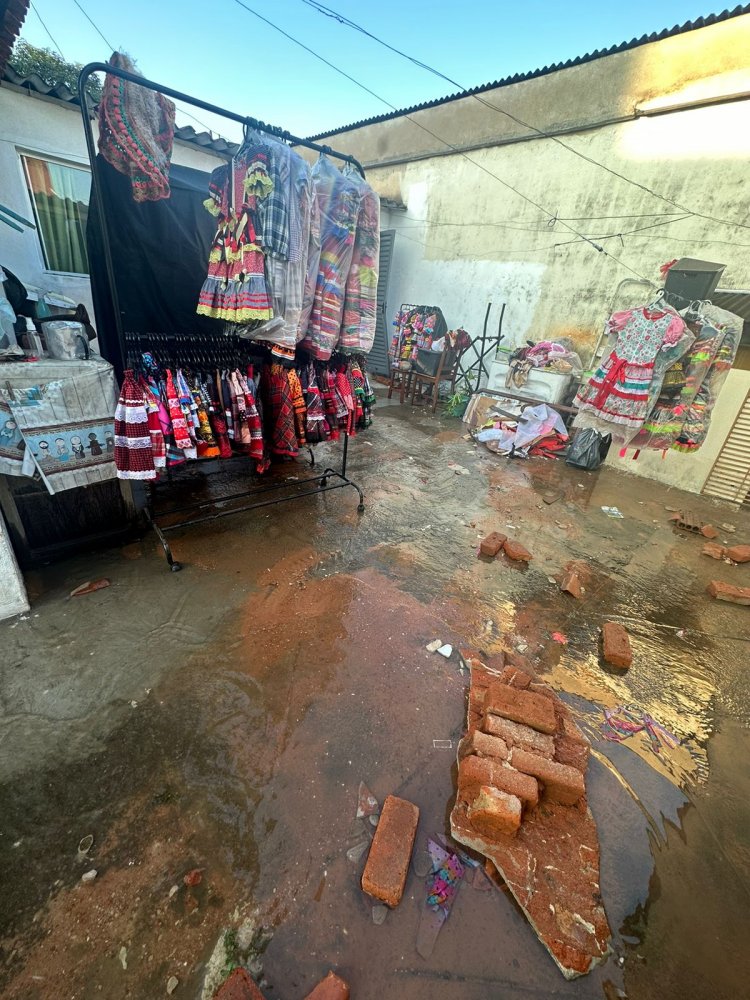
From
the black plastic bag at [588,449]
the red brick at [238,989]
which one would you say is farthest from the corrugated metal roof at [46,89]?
the black plastic bag at [588,449]

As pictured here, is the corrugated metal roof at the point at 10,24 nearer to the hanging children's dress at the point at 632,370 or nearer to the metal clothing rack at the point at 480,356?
the hanging children's dress at the point at 632,370

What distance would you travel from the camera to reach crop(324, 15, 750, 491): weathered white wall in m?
6.34

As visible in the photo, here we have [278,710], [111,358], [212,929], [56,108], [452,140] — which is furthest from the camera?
[452,140]

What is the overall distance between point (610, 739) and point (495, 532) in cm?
229

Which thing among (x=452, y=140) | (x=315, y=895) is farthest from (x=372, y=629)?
(x=452, y=140)

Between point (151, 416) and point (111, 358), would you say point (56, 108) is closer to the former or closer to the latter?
point (111, 358)

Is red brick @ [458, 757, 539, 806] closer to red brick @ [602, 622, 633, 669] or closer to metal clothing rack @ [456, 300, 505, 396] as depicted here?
red brick @ [602, 622, 633, 669]

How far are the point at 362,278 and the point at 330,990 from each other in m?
4.14

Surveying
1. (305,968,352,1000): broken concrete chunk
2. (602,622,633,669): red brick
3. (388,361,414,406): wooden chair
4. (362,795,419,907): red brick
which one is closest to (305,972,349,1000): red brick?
(305,968,352,1000): broken concrete chunk

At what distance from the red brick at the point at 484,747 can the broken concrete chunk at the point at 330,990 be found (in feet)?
3.20

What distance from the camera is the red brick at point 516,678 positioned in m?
2.49

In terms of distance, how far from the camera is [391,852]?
1699mm

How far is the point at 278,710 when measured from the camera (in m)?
2.32

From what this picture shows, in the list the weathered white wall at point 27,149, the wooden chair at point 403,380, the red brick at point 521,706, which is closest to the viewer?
the red brick at point 521,706
